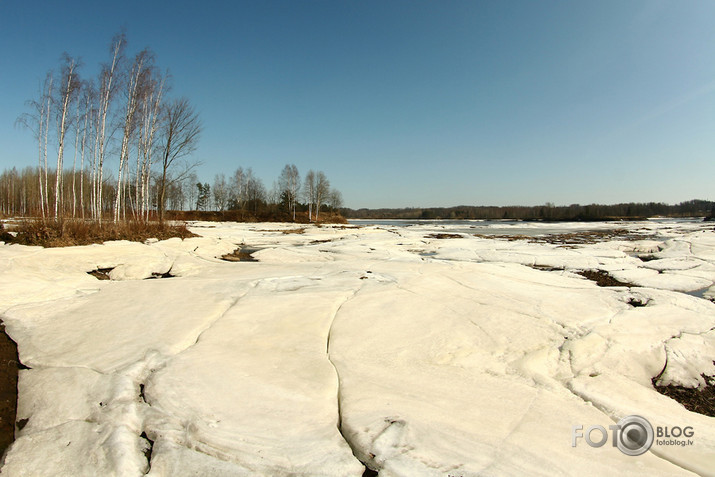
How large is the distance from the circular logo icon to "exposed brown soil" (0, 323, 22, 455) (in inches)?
169

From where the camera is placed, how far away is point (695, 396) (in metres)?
3.41

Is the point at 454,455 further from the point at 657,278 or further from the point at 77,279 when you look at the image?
the point at 657,278

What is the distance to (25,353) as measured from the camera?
141 inches

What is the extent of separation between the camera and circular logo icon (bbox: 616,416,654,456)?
2.37 meters

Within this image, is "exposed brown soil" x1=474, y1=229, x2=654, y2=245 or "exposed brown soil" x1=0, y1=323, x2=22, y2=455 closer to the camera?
"exposed brown soil" x1=0, y1=323, x2=22, y2=455

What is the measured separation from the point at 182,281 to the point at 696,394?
7810mm

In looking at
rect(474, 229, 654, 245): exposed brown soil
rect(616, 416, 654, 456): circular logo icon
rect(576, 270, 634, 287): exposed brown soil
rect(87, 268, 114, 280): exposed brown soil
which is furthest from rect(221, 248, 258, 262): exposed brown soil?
rect(474, 229, 654, 245): exposed brown soil

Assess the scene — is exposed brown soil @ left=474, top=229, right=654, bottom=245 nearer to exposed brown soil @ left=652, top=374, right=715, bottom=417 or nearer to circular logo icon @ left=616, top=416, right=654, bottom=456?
exposed brown soil @ left=652, top=374, right=715, bottom=417

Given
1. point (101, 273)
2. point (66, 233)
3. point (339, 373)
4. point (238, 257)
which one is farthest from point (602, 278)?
point (66, 233)

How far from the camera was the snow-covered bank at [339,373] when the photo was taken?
219cm

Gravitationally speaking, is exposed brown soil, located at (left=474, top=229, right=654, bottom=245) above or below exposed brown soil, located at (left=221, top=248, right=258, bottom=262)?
above

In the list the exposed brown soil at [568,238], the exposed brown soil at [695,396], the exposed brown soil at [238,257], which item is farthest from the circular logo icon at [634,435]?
the exposed brown soil at [568,238]

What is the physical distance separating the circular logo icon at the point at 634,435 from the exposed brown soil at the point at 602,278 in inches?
245

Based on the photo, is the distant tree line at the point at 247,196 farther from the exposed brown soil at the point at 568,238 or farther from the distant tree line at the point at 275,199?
the exposed brown soil at the point at 568,238
